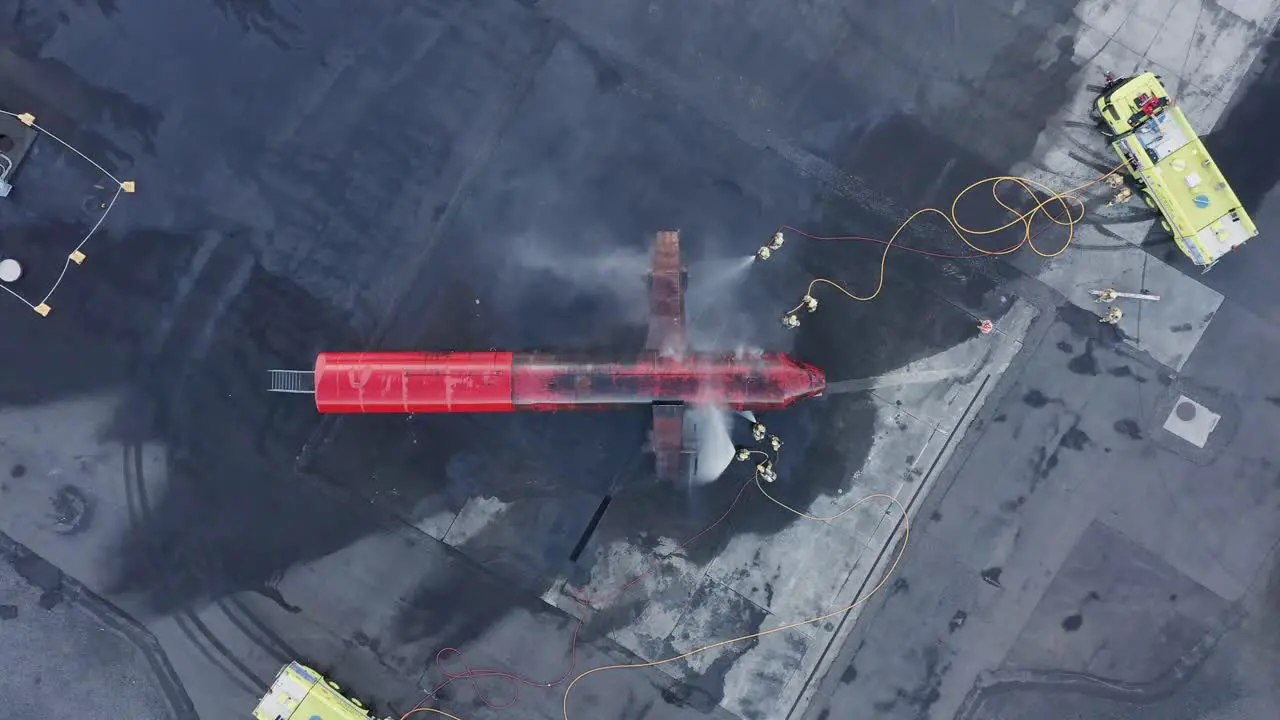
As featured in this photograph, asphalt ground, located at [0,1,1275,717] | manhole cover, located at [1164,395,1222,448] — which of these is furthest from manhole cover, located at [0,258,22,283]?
manhole cover, located at [1164,395,1222,448]

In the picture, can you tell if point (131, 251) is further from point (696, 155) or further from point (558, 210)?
point (696, 155)

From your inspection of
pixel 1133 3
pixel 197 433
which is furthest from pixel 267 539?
pixel 1133 3

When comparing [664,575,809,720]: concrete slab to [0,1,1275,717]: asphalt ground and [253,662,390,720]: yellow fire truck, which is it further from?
[253,662,390,720]: yellow fire truck

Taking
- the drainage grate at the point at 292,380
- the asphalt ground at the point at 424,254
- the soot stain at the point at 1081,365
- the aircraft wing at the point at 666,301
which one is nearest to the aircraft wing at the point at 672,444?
the asphalt ground at the point at 424,254

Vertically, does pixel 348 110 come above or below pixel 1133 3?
below

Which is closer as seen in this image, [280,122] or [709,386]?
[709,386]

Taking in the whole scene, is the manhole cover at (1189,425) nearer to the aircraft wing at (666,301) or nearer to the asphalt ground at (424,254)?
the asphalt ground at (424,254)

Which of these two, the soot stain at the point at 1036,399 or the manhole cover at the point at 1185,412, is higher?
the manhole cover at the point at 1185,412
